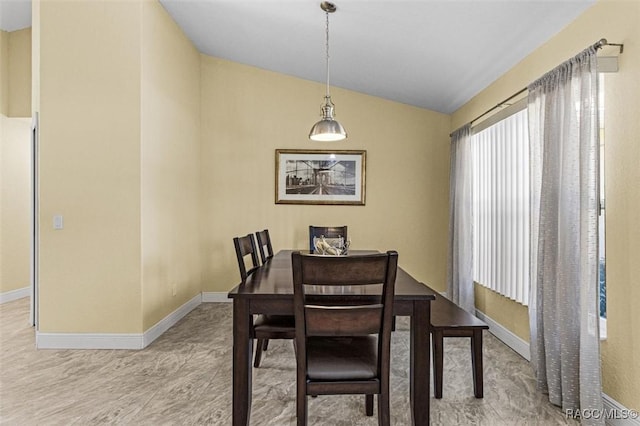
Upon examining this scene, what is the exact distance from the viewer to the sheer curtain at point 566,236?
2.14 metres

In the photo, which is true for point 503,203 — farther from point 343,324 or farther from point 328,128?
point 343,324

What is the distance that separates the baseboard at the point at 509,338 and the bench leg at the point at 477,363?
0.80 meters

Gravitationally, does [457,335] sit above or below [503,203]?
below

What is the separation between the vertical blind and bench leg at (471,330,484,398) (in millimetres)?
923

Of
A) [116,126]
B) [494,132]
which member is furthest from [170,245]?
[494,132]

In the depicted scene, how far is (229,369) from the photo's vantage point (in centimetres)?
289

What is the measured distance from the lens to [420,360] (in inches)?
74.6

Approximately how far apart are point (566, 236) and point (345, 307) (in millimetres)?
1483

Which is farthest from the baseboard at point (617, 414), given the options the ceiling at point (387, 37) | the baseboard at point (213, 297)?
the baseboard at point (213, 297)

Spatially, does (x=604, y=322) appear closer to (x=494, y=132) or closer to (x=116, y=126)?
(x=494, y=132)

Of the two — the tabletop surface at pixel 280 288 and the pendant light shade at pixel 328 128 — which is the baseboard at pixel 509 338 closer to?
the tabletop surface at pixel 280 288

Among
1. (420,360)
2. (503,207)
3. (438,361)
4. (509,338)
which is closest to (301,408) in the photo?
(420,360)

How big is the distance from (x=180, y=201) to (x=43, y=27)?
191cm

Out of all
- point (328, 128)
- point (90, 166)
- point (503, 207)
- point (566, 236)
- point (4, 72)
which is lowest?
point (566, 236)
